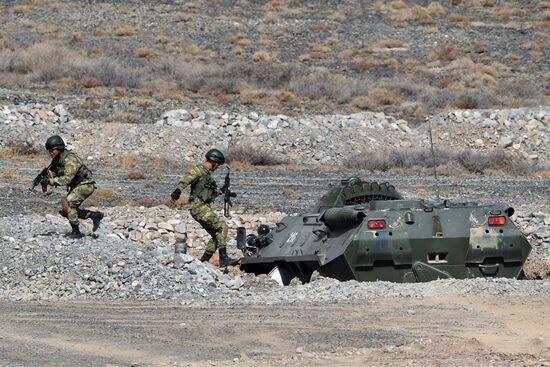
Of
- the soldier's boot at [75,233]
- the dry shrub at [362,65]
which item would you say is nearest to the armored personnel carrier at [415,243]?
the soldier's boot at [75,233]

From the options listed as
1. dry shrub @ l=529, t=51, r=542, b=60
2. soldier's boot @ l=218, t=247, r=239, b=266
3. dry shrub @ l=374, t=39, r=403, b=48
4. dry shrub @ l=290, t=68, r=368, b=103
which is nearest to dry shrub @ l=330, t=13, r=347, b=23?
dry shrub @ l=374, t=39, r=403, b=48

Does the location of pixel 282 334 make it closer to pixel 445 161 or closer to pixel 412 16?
pixel 445 161

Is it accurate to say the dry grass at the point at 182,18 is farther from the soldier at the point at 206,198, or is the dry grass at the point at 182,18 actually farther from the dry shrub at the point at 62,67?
the soldier at the point at 206,198

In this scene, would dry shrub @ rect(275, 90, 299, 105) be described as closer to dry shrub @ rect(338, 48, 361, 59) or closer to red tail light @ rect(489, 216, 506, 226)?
dry shrub @ rect(338, 48, 361, 59)

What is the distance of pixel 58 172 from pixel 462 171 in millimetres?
18904

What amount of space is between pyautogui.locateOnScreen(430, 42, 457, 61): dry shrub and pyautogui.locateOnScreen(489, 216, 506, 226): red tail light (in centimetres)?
4135

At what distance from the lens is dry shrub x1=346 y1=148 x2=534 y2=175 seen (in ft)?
116

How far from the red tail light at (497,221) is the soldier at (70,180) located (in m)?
5.56

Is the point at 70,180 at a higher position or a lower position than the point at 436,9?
higher

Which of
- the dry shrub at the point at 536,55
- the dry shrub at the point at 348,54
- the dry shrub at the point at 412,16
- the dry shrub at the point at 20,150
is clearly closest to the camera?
the dry shrub at the point at 20,150

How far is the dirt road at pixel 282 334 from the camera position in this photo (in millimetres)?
10797

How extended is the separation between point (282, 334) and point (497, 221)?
5.12 meters

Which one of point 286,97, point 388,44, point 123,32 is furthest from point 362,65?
point 123,32

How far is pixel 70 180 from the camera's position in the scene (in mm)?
17875
